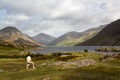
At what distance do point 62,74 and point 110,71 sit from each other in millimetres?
8161

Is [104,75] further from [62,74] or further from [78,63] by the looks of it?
[78,63]

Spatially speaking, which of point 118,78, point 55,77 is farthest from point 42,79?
point 118,78

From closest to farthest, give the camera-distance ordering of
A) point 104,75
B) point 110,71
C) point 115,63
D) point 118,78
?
point 118,78 < point 104,75 < point 110,71 < point 115,63

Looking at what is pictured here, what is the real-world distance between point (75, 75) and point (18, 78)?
9.43 metres

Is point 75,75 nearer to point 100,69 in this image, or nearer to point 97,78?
point 97,78

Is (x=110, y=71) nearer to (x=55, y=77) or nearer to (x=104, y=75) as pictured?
(x=104, y=75)

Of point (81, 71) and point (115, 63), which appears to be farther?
point (115, 63)

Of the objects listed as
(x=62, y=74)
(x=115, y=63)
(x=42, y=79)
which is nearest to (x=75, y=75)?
(x=62, y=74)

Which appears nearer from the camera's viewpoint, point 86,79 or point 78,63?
point 86,79

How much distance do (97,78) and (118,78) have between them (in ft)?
9.84

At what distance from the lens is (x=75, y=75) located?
4359 centimetres

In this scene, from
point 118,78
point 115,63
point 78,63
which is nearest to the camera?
point 118,78

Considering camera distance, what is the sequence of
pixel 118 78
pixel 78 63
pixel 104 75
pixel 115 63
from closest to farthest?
1. pixel 118 78
2. pixel 104 75
3. pixel 115 63
4. pixel 78 63

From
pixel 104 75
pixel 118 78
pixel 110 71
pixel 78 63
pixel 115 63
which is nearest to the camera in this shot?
pixel 118 78
